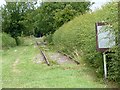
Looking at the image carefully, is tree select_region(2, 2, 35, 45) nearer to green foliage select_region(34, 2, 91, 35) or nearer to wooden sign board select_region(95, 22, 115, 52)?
green foliage select_region(34, 2, 91, 35)

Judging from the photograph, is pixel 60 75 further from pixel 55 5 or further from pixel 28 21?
pixel 28 21

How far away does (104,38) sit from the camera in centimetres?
727

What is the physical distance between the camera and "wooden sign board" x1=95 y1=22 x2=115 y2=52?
6.88 m

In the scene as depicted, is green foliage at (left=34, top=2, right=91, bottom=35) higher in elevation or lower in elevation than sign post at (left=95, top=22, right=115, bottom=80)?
higher

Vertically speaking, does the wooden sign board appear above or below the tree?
below

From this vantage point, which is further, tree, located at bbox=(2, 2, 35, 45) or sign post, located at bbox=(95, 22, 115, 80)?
tree, located at bbox=(2, 2, 35, 45)

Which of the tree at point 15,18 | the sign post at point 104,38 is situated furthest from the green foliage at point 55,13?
the sign post at point 104,38

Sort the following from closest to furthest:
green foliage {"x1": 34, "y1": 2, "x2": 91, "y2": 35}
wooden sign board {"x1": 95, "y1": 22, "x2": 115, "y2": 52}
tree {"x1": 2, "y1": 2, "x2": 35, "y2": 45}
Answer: wooden sign board {"x1": 95, "y1": 22, "x2": 115, "y2": 52} < green foliage {"x1": 34, "y1": 2, "x2": 91, "y2": 35} < tree {"x1": 2, "y1": 2, "x2": 35, "y2": 45}

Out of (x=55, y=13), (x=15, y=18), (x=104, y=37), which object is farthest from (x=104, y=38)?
(x=15, y=18)

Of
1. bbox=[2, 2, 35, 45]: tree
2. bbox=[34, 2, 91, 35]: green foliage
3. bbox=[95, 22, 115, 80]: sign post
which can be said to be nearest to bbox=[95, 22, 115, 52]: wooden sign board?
bbox=[95, 22, 115, 80]: sign post

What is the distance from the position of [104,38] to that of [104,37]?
0.03 meters

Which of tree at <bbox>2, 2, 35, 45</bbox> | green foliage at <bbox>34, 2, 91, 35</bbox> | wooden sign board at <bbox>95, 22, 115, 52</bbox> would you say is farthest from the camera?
tree at <bbox>2, 2, 35, 45</bbox>

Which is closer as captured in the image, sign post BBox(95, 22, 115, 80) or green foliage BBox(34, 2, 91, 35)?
sign post BBox(95, 22, 115, 80)

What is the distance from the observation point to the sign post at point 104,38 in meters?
6.88
